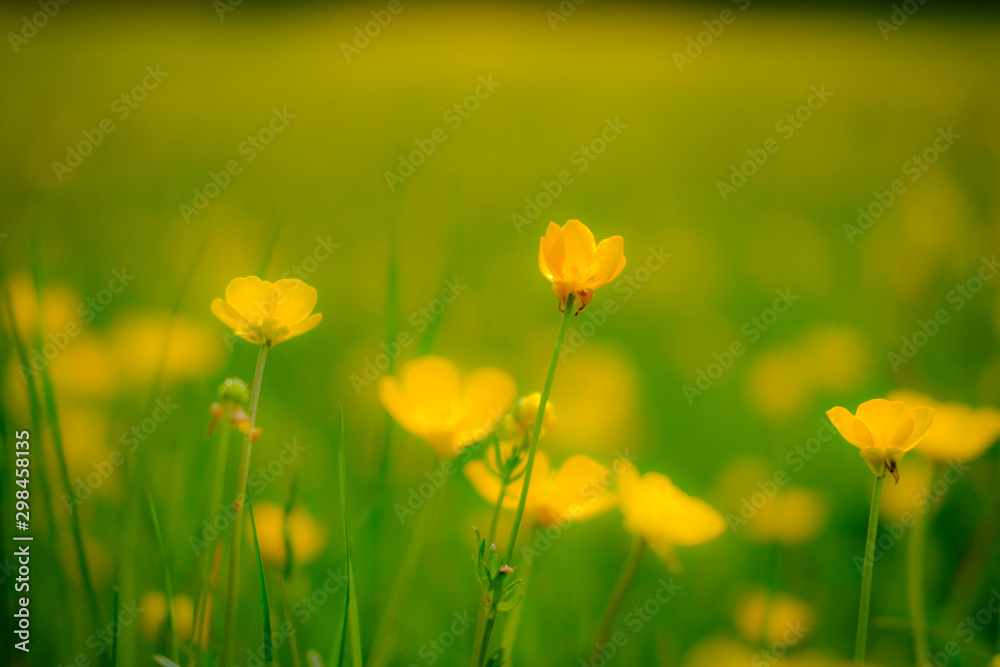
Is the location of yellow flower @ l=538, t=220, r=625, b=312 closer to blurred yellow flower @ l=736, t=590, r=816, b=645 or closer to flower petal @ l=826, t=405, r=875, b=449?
flower petal @ l=826, t=405, r=875, b=449

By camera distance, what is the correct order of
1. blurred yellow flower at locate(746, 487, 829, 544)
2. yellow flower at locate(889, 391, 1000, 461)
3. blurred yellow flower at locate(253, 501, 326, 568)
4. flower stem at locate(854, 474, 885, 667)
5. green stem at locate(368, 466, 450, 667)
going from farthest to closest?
blurred yellow flower at locate(746, 487, 829, 544)
blurred yellow flower at locate(253, 501, 326, 568)
yellow flower at locate(889, 391, 1000, 461)
green stem at locate(368, 466, 450, 667)
flower stem at locate(854, 474, 885, 667)

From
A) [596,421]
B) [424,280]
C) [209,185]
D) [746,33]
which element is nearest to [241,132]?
[209,185]

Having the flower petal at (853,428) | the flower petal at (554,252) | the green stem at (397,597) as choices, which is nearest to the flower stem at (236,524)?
the green stem at (397,597)

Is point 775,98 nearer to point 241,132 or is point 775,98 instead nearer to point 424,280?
point 424,280

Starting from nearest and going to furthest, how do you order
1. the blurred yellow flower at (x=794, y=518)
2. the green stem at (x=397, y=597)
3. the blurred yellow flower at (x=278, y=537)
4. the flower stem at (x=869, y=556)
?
the flower stem at (x=869, y=556)
the green stem at (x=397, y=597)
the blurred yellow flower at (x=278, y=537)
the blurred yellow flower at (x=794, y=518)

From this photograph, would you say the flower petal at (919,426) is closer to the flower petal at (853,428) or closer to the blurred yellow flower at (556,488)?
the flower petal at (853,428)

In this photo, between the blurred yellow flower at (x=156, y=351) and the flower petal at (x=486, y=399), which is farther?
the blurred yellow flower at (x=156, y=351)

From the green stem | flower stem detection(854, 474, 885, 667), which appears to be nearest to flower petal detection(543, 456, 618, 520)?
the green stem
